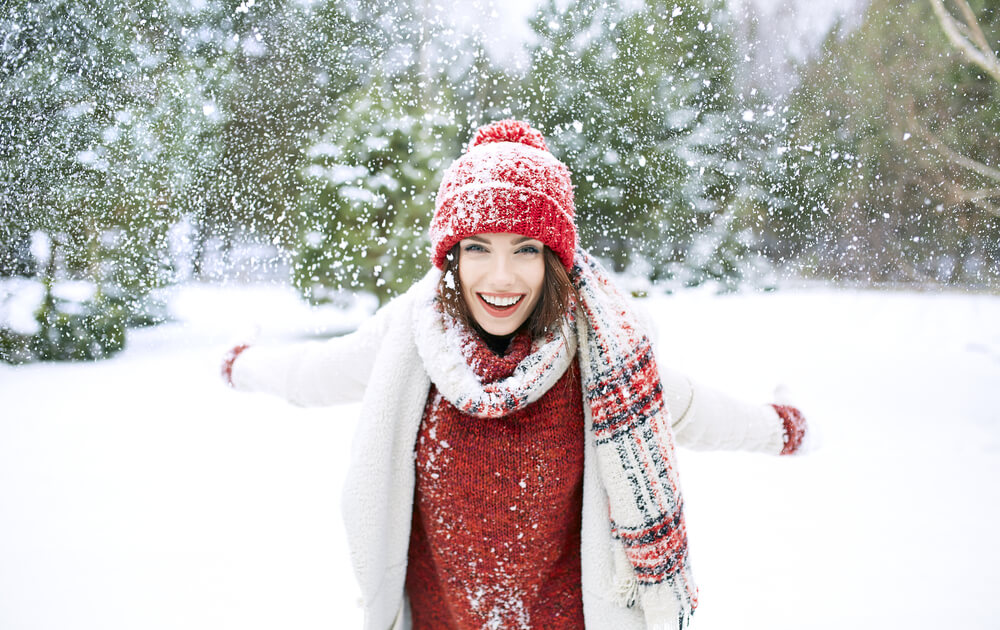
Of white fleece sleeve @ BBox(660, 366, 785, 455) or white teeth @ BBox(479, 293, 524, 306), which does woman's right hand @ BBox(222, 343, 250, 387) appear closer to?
white teeth @ BBox(479, 293, 524, 306)

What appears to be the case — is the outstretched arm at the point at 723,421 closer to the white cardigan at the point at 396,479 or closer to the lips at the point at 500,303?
the white cardigan at the point at 396,479

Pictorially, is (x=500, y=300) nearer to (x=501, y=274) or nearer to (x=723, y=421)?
(x=501, y=274)

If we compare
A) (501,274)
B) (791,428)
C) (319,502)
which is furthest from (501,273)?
(319,502)

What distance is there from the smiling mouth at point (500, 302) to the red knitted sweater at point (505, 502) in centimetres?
4

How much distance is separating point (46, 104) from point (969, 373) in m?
4.03

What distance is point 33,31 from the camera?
80.7 inches

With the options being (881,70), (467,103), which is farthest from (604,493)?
(881,70)

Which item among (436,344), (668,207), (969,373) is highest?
(668,207)

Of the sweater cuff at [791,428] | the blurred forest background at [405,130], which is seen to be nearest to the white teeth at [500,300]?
the sweater cuff at [791,428]

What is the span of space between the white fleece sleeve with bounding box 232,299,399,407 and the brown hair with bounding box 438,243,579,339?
0.24 ft

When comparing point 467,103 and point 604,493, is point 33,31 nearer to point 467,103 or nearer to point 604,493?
point 467,103

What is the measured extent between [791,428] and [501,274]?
396 millimetres

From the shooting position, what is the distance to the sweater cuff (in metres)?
0.59

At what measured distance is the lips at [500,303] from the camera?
0.47 meters
